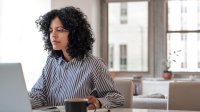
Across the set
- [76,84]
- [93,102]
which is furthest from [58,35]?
[93,102]

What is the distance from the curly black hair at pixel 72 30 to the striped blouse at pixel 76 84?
60 mm

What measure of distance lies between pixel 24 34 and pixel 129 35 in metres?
2.41

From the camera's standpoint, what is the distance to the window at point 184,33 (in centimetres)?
675

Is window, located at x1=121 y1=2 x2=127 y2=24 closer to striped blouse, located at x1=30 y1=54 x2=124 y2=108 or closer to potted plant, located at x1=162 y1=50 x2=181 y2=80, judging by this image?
A: potted plant, located at x1=162 y1=50 x2=181 y2=80

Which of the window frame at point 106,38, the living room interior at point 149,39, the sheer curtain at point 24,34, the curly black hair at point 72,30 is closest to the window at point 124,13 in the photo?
the living room interior at point 149,39

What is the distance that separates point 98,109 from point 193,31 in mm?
5367

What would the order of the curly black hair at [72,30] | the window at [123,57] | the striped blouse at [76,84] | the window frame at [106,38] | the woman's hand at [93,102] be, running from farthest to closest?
the window at [123,57], the window frame at [106,38], the curly black hair at [72,30], the striped blouse at [76,84], the woman's hand at [93,102]

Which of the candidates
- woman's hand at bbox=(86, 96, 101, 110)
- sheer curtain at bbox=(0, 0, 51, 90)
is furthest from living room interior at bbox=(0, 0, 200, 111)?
woman's hand at bbox=(86, 96, 101, 110)

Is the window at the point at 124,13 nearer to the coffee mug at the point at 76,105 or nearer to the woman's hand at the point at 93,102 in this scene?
the woman's hand at the point at 93,102

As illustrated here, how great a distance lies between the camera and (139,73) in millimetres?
6984

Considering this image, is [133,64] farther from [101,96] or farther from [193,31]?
[101,96]

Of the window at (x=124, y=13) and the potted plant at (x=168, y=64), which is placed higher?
the window at (x=124, y=13)

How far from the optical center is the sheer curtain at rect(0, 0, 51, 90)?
4840 millimetres

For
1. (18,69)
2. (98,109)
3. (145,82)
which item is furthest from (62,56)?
(145,82)
